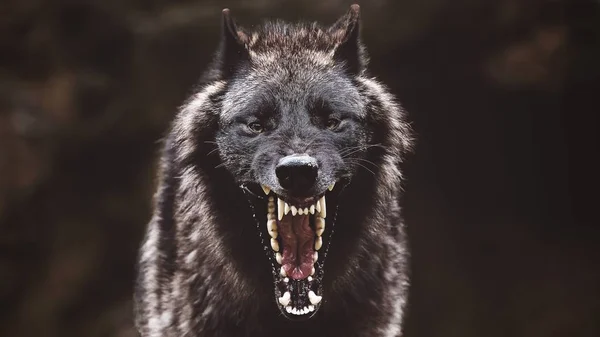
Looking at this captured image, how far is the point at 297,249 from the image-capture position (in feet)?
13.4

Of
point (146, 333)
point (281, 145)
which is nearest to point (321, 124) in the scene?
point (281, 145)

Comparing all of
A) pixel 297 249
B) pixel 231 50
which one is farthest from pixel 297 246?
pixel 231 50

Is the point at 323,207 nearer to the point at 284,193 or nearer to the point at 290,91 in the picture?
the point at 284,193

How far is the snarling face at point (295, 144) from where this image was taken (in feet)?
12.9

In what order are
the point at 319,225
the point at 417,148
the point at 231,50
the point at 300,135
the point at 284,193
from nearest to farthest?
the point at 284,193 < the point at 300,135 < the point at 319,225 < the point at 231,50 < the point at 417,148

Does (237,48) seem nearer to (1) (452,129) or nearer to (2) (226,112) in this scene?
(2) (226,112)

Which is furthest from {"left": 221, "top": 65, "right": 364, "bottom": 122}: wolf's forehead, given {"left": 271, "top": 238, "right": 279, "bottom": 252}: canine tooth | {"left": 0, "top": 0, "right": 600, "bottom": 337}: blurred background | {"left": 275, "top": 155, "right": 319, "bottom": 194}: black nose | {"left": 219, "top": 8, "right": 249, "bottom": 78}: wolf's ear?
{"left": 0, "top": 0, "right": 600, "bottom": 337}: blurred background

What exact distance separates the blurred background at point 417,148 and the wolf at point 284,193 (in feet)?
8.65

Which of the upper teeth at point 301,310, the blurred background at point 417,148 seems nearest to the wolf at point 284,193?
the upper teeth at point 301,310

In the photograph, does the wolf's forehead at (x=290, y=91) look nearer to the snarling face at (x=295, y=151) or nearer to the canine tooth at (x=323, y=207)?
the snarling face at (x=295, y=151)

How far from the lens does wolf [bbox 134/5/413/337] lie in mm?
4043

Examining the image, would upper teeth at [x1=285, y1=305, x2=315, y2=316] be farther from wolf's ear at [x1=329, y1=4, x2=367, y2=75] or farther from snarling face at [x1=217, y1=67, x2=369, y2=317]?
wolf's ear at [x1=329, y1=4, x2=367, y2=75]

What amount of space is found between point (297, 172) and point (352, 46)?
3.39ft

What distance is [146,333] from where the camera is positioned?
5.14m
